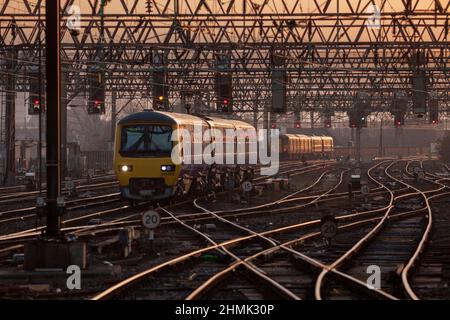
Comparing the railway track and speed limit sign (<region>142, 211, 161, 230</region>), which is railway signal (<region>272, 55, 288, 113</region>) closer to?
the railway track

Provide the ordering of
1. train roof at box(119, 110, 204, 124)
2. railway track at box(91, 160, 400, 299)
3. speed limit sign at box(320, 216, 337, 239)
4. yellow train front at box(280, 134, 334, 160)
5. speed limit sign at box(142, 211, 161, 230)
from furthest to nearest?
yellow train front at box(280, 134, 334, 160), train roof at box(119, 110, 204, 124), speed limit sign at box(320, 216, 337, 239), speed limit sign at box(142, 211, 161, 230), railway track at box(91, 160, 400, 299)

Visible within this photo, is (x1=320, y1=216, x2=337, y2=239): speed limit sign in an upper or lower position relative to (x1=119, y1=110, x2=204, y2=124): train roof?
lower

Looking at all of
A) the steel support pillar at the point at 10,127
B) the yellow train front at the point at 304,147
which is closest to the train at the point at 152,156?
the steel support pillar at the point at 10,127

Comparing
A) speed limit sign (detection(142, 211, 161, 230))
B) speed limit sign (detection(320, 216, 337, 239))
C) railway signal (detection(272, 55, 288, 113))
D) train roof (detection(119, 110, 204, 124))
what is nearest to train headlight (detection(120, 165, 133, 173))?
train roof (detection(119, 110, 204, 124))

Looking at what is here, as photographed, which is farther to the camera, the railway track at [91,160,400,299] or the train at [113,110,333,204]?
the train at [113,110,333,204]

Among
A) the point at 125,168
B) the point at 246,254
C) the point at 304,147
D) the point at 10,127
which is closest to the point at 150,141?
the point at 125,168

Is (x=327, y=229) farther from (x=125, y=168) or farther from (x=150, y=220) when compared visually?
(x=125, y=168)

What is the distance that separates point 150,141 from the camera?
1184 inches

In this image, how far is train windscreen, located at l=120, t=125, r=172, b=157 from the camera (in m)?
30.0

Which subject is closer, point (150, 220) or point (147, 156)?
point (150, 220)

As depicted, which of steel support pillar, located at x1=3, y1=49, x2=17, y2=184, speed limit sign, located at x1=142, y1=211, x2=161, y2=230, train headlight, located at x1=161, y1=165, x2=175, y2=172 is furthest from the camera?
steel support pillar, located at x1=3, y1=49, x2=17, y2=184

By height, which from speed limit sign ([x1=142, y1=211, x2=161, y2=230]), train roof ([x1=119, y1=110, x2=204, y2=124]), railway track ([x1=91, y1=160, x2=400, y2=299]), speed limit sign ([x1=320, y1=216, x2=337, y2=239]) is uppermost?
train roof ([x1=119, y1=110, x2=204, y2=124])
